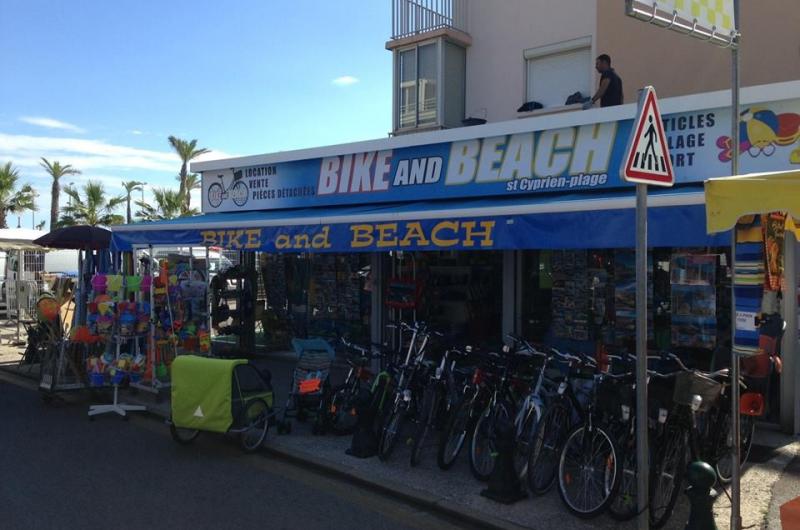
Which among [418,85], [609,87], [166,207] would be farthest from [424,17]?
[166,207]

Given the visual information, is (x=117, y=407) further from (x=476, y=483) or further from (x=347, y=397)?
(x=476, y=483)

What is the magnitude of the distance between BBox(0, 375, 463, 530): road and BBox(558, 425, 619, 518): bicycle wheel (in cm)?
93

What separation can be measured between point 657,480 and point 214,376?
4114 millimetres

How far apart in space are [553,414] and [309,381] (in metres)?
2.81

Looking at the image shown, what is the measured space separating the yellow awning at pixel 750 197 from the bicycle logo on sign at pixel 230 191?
9628 mm

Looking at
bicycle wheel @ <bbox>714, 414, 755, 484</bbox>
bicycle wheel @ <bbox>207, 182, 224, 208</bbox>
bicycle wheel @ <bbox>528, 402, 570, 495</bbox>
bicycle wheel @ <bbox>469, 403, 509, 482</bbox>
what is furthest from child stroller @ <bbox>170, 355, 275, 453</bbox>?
bicycle wheel @ <bbox>207, 182, 224, 208</bbox>

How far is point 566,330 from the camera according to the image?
28.6 feet

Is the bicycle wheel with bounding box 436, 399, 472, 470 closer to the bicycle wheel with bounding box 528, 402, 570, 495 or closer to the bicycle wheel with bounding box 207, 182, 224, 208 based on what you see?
the bicycle wheel with bounding box 528, 402, 570, 495

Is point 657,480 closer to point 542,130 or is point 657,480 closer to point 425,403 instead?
point 425,403

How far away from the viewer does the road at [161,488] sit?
488 cm

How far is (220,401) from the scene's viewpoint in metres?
6.33

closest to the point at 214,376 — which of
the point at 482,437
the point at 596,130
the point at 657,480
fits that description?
the point at 482,437

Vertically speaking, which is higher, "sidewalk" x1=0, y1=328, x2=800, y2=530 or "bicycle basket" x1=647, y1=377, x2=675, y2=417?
"bicycle basket" x1=647, y1=377, x2=675, y2=417

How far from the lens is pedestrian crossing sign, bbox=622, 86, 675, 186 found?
3.77m
